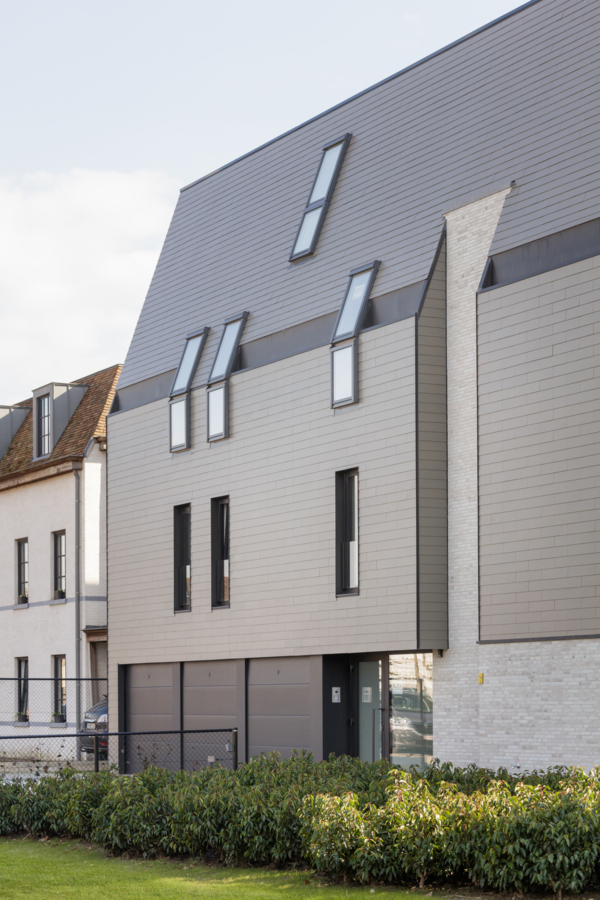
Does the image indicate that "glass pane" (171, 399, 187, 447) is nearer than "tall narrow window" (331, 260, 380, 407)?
No

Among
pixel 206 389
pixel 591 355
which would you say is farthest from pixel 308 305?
pixel 591 355

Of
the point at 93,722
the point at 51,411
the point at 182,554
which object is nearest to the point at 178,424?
the point at 182,554

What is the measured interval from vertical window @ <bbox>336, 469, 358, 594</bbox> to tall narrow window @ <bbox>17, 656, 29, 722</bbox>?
14.9 meters

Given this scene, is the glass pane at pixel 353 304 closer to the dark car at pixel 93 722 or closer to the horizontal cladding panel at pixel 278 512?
the horizontal cladding panel at pixel 278 512

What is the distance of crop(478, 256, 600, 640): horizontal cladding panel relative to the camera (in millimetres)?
15078

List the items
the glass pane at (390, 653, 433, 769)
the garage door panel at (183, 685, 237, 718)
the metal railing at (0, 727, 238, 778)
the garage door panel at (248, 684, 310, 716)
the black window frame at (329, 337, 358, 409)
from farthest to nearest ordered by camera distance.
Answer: the garage door panel at (183, 685, 237, 718) → the metal railing at (0, 727, 238, 778) → the garage door panel at (248, 684, 310, 716) → the black window frame at (329, 337, 358, 409) → the glass pane at (390, 653, 433, 769)

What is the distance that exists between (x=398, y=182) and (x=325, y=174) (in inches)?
98.1

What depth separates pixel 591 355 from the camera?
15164mm

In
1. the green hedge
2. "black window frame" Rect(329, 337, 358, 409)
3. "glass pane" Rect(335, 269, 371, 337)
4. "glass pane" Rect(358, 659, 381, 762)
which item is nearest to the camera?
the green hedge

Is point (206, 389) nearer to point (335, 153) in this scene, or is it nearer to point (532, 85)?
point (335, 153)

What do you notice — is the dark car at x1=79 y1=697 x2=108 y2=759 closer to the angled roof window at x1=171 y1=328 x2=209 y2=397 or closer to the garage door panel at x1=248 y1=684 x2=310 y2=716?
the garage door panel at x1=248 y1=684 x2=310 y2=716

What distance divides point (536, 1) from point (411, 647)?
34.4 feet

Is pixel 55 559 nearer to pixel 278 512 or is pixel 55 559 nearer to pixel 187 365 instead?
pixel 187 365

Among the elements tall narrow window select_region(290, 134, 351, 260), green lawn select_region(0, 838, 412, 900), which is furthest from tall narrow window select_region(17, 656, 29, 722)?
green lawn select_region(0, 838, 412, 900)
